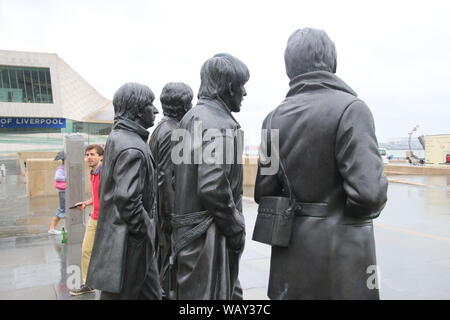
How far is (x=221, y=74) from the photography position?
2.47 meters

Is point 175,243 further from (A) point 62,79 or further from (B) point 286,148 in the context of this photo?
(A) point 62,79

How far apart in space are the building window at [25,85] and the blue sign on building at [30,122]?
2640 mm

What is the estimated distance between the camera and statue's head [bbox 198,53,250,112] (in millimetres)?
2465

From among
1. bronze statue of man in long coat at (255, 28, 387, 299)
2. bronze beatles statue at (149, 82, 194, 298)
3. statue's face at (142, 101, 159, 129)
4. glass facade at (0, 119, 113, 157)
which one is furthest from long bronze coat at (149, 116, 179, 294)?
glass facade at (0, 119, 113, 157)

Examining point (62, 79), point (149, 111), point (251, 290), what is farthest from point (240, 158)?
point (62, 79)

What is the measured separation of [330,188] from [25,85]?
175ft

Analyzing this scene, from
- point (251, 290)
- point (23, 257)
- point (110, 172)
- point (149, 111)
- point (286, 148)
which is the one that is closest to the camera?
point (286, 148)

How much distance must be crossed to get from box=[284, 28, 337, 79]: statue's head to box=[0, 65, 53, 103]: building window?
172ft

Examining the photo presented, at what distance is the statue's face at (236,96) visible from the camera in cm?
252

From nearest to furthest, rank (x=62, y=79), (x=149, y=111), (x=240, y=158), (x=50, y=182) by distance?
(x=240, y=158) → (x=149, y=111) → (x=50, y=182) → (x=62, y=79)

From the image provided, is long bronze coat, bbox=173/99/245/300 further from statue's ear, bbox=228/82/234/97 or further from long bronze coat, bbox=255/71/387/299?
long bronze coat, bbox=255/71/387/299
